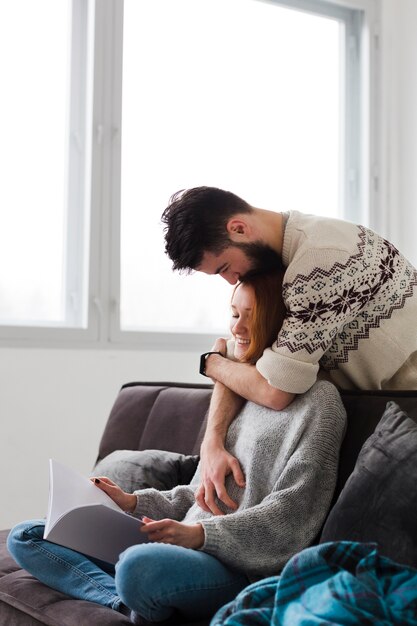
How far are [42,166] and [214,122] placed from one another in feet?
2.76

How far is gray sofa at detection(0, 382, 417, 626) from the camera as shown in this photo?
1628mm

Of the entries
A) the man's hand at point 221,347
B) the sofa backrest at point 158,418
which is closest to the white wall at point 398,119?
the sofa backrest at point 158,418

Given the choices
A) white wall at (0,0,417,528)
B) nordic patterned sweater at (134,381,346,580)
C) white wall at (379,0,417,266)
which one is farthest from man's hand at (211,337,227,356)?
white wall at (379,0,417,266)

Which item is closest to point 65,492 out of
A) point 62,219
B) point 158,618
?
point 158,618

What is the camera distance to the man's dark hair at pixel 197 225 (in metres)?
1.85

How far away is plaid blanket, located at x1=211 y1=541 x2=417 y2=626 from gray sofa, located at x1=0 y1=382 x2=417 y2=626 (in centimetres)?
35

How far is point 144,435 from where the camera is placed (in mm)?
2504

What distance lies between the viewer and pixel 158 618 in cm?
148

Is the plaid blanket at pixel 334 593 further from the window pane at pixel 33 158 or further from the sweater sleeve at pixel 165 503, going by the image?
the window pane at pixel 33 158

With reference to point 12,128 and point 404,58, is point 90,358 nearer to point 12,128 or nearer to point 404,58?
point 12,128

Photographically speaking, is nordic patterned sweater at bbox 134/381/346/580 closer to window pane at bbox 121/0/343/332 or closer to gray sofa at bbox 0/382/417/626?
gray sofa at bbox 0/382/417/626

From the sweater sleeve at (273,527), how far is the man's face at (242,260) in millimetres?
470

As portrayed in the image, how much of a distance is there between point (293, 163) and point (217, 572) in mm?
2781

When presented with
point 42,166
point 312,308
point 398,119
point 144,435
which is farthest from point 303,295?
point 398,119
